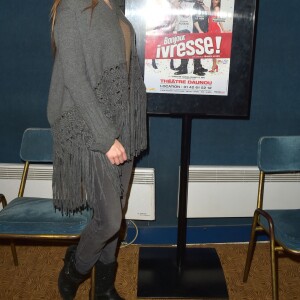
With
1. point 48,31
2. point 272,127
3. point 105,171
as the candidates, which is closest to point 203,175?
point 272,127

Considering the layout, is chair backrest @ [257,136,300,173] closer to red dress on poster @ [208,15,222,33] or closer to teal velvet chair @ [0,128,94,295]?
red dress on poster @ [208,15,222,33]

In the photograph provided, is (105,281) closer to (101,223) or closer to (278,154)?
(101,223)

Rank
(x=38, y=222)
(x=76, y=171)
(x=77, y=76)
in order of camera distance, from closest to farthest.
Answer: (x=77, y=76) < (x=76, y=171) < (x=38, y=222)

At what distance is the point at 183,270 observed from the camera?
2.06 m

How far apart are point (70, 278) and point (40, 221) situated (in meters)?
0.31

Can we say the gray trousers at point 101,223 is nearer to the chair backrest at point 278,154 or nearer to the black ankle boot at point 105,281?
the black ankle boot at point 105,281

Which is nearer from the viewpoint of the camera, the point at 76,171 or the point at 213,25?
the point at 76,171

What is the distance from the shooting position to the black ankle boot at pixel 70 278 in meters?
1.68

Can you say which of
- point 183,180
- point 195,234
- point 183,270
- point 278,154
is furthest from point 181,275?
point 278,154

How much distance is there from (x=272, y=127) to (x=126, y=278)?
A: 4.23ft

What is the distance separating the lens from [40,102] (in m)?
2.19

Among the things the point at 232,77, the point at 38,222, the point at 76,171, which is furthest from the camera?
the point at 232,77

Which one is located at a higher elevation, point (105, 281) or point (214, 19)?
point (214, 19)

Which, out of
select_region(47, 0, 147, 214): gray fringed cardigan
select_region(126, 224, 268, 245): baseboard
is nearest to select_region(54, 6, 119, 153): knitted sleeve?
select_region(47, 0, 147, 214): gray fringed cardigan
